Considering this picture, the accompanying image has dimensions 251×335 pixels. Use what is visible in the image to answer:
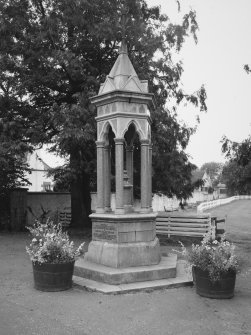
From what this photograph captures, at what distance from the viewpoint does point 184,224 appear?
1689 cm

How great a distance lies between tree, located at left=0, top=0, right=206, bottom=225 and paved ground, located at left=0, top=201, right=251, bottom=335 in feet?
25.1

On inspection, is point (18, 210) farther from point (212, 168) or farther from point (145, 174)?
point (212, 168)

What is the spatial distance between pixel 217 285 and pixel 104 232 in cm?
288

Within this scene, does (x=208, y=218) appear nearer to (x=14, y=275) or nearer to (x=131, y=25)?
(x=131, y=25)

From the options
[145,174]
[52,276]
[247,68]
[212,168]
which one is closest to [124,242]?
[145,174]

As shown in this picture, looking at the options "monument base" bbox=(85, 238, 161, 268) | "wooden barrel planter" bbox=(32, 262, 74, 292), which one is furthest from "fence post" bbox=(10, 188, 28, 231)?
"wooden barrel planter" bbox=(32, 262, 74, 292)

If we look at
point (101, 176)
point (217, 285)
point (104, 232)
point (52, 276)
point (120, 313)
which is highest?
point (101, 176)

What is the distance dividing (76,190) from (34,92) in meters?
5.16

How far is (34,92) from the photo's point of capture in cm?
1748

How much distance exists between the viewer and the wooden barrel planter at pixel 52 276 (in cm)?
732

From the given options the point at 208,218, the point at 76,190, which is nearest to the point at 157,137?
the point at 208,218

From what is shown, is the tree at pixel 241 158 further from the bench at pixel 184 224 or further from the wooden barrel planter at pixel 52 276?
the wooden barrel planter at pixel 52 276

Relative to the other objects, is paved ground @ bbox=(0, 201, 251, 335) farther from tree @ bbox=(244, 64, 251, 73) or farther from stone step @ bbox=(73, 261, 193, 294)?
tree @ bbox=(244, 64, 251, 73)

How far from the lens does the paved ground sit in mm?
5594
